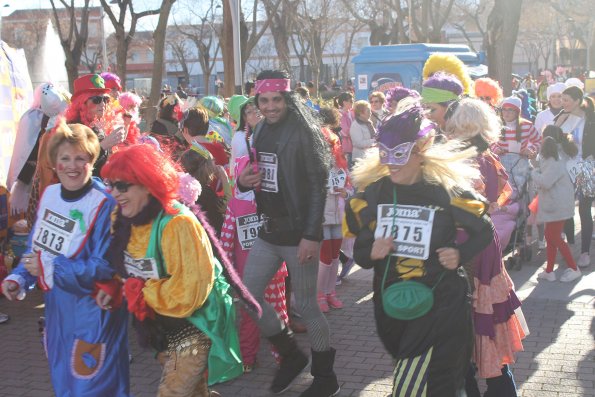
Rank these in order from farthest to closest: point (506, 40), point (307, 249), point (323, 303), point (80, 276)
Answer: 1. point (506, 40)
2. point (323, 303)
3. point (307, 249)
4. point (80, 276)

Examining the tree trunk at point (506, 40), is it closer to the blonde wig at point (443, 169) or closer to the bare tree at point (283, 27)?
the bare tree at point (283, 27)

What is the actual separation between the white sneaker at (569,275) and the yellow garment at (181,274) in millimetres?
4986

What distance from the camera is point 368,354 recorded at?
5637 millimetres

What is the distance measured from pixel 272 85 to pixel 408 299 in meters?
1.77

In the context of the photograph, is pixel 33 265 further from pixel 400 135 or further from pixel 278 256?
pixel 400 135

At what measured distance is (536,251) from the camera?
29.8 feet

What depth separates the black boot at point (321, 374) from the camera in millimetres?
4676

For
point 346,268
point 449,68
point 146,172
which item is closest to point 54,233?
point 146,172

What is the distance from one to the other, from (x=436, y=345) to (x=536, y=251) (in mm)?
6048

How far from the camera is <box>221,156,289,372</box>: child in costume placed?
5.36m

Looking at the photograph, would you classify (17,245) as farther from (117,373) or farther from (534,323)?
(534,323)

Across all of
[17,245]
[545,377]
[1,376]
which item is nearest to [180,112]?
[17,245]

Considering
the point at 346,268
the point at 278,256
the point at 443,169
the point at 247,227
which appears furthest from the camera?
the point at 346,268

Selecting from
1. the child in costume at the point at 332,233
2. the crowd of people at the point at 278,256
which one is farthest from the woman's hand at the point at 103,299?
the child in costume at the point at 332,233
